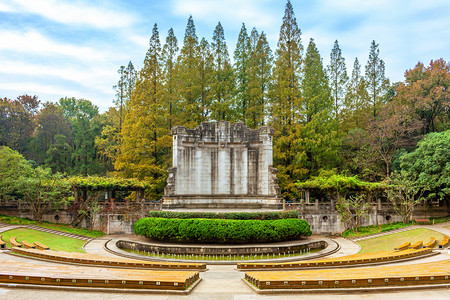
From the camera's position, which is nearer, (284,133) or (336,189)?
(336,189)

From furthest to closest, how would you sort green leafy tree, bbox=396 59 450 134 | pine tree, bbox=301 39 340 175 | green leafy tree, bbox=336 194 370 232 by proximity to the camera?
pine tree, bbox=301 39 340 175 < green leafy tree, bbox=396 59 450 134 < green leafy tree, bbox=336 194 370 232

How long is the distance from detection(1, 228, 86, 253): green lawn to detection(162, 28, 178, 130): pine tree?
17052 millimetres

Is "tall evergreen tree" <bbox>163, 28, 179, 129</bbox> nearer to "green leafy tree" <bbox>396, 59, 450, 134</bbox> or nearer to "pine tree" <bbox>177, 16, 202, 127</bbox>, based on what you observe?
"pine tree" <bbox>177, 16, 202, 127</bbox>

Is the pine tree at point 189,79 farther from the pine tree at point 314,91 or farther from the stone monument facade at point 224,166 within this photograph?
the pine tree at point 314,91

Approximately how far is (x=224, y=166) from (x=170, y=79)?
14295 millimetres

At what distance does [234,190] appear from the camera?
30.3 metres

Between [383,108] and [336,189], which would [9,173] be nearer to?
[336,189]

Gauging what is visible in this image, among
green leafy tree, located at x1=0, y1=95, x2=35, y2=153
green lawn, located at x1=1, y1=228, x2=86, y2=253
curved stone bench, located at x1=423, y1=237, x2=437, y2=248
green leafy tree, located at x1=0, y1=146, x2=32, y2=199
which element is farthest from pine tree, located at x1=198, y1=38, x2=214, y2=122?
green leafy tree, located at x1=0, y1=95, x2=35, y2=153

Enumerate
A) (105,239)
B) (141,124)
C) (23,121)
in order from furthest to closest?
(23,121), (141,124), (105,239)

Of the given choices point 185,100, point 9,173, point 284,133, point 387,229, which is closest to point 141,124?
point 185,100

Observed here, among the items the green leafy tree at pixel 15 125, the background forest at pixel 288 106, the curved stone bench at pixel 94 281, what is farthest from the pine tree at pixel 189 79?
the curved stone bench at pixel 94 281

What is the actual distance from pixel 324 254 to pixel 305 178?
17.3 meters

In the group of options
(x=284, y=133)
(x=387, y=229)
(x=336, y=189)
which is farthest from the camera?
(x=284, y=133)

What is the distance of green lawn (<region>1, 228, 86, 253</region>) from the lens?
861 inches
